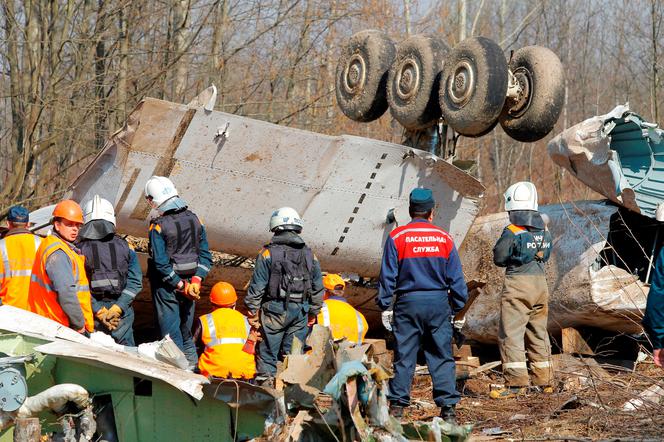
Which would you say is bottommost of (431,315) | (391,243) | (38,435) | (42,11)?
(38,435)

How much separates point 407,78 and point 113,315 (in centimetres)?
339

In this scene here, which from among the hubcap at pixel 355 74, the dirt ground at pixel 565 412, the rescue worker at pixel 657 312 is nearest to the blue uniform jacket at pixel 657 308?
the rescue worker at pixel 657 312

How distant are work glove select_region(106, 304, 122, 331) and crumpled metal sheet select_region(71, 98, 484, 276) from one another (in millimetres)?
1011

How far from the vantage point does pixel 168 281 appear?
282 inches

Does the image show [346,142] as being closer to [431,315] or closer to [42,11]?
[431,315]

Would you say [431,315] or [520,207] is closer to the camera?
[431,315]

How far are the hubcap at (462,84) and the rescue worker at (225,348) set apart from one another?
8.99 ft

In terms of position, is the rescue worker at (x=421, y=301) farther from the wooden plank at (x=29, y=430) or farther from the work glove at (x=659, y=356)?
the wooden plank at (x=29, y=430)

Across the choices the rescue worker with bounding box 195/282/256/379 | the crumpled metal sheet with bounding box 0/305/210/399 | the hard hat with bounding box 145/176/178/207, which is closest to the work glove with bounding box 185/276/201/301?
the rescue worker with bounding box 195/282/256/379

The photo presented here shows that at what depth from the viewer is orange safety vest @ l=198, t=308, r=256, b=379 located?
6531mm

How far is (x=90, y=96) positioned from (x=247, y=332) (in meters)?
7.15

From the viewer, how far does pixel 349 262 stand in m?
8.50

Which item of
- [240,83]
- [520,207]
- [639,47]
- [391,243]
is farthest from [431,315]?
[639,47]

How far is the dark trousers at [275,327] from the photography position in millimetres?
7258
